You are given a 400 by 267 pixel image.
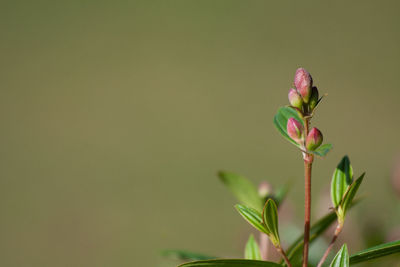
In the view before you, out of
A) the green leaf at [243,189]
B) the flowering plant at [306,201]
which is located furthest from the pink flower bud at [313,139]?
the green leaf at [243,189]

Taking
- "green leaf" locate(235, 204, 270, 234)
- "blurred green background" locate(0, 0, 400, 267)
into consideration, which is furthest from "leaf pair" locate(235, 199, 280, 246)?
"blurred green background" locate(0, 0, 400, 267)

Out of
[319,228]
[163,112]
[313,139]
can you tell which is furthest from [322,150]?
[163,112]

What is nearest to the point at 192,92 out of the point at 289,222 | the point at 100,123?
the point at 100,123

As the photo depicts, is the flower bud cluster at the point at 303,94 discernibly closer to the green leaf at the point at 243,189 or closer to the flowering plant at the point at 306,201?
the flowering plant at the point at 306,201

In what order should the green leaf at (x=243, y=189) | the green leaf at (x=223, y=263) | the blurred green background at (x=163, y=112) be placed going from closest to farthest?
the green leaf at (x=223, y=263), the green leaf at (x=243, y=189), the blurred green background at (x=163, y=112)

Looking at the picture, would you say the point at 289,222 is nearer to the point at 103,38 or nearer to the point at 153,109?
the point at 153,109
